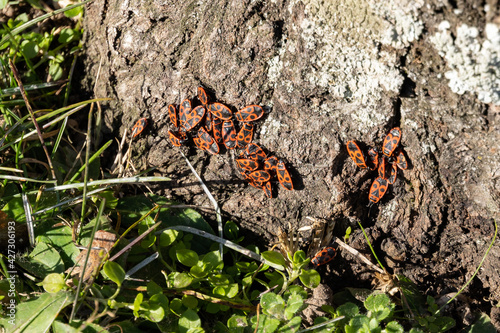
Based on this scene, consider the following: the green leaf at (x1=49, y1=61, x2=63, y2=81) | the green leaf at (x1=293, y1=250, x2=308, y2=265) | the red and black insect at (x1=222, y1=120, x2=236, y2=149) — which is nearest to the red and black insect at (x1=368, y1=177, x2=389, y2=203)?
the green leaf at (x1=293, y1=250, x2=308, y2=265)

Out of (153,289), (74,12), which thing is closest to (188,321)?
(153,289)

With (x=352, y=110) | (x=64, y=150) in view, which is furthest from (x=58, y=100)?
(x=352, y=110)

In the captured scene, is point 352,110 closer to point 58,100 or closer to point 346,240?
point 346,240

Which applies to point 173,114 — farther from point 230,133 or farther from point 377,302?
point 377,302

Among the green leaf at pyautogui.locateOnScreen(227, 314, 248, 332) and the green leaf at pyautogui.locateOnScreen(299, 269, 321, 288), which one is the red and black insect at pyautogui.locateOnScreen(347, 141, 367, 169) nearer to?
the green leaf at pyautogui.locateOnScreen(299, 269, 321, 288)

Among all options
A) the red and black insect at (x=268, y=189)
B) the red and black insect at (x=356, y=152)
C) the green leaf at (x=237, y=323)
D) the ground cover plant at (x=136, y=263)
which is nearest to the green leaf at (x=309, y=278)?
the ground cover plant at (x=136, y=263)

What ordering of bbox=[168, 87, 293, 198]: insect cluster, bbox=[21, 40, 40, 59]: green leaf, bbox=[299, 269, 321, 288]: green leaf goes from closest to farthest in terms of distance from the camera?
bbox=[299, 269, 321, 288]: green leaf → bbox=[168, 87, 293, 198]: insect cluster → bbox=[21, 40, 40, 59]: green leaf
